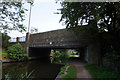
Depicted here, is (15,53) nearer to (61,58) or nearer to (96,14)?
(61,58)

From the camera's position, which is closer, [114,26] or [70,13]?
[70,13]

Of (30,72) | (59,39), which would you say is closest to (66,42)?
(59,39)

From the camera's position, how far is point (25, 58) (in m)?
13.8

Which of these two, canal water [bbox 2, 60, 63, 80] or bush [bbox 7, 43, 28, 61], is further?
bush [bbox 7, 43, 28, 61]

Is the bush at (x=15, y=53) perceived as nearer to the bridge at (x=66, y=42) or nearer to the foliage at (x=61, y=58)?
the bridge at (x=66, y=42)

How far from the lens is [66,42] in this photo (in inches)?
456

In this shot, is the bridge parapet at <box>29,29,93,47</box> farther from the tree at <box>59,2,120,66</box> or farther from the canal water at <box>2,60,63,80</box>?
the canal water at <box>2,60,63,80</box>

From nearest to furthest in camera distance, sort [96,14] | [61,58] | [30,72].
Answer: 1. [96,14]
2. [30,72]
3. [61,58]

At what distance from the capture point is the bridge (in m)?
9.62

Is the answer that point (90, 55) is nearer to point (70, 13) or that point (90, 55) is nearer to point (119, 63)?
point (119, 63)

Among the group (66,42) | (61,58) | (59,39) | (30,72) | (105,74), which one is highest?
(59,39)

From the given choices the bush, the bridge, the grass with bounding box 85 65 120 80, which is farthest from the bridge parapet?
the grass with bounding box 85 65 120 80

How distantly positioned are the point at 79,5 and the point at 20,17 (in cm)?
455

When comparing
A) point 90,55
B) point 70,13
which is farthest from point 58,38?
point 70,13
